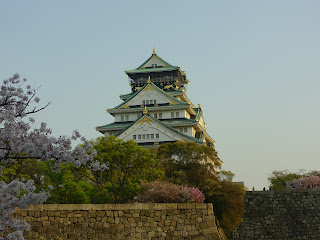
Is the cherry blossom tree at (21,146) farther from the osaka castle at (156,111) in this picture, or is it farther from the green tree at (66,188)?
the osaka castle at (156,111)

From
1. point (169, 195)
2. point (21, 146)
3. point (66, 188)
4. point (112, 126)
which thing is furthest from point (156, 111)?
point (21, 146)

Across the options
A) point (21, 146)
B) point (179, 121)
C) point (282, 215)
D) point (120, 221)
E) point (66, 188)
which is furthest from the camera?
point (179, 121)

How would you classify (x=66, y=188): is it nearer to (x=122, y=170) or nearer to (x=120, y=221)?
(x=122, y=170)

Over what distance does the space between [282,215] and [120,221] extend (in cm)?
2034

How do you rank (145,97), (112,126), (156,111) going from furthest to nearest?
1. (145,97)
2. (156,111)
3. (112,126)

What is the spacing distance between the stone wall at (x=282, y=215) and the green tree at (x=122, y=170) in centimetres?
977

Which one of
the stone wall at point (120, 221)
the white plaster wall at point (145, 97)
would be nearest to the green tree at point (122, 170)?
the stone wall at point (120, 221)

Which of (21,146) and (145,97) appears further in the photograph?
(145,97)

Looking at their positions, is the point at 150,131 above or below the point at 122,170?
above

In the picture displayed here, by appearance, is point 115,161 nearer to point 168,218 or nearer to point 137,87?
point 168,218

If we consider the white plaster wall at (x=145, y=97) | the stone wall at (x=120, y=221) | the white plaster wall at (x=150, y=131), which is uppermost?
the white plaster wall at (x=145, y=97)

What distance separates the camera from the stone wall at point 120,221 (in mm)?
19438

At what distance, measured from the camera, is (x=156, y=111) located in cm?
5906

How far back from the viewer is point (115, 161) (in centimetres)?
3069
